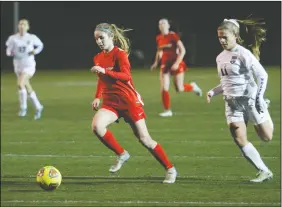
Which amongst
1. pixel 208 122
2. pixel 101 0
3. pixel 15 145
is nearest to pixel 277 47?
pixel 101 0

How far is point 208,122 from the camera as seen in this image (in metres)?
18.2

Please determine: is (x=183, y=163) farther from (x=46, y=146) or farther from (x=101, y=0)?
(x=101, y=0)

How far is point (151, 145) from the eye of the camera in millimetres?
10516

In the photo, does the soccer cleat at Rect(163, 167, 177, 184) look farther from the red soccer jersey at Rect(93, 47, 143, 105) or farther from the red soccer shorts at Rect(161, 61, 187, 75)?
the red soccer shorts at Rect(161, 61, 187, 75)

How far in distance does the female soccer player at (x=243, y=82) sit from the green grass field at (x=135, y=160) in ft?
2.90

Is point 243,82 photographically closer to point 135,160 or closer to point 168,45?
point 135,160

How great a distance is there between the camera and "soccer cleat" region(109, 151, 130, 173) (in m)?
11.5

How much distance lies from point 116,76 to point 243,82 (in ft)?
4.69

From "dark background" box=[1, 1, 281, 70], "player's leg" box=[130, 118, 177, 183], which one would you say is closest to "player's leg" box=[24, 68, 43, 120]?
"player's leg" box=[130, 118, 177, 183]

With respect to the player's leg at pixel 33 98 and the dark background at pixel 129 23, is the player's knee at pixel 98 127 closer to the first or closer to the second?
the player's leg at pixel 33 98

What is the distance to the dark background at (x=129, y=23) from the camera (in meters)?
45.5

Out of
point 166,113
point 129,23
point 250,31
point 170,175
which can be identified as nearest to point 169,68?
point 166,113

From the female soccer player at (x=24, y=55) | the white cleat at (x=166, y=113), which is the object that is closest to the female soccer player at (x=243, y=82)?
the white cleat at (x=166, y=113)

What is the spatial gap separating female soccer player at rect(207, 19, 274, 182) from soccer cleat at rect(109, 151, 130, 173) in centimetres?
185
